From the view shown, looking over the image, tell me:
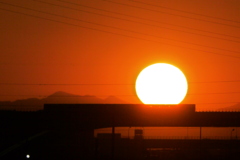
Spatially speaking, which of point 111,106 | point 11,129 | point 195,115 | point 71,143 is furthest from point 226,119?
point 11,129

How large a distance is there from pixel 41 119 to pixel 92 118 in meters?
5.05

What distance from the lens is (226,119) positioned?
3719 cm

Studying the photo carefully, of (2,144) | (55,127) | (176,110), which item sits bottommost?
(2,144)

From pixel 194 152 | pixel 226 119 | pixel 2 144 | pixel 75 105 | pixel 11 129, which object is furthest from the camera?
pixel 194 152

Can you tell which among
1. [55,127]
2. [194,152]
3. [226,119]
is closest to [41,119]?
[55,127]

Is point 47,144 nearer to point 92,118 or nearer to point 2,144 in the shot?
point 2,144

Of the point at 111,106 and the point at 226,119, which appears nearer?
the point at 226,119

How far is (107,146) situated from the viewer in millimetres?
52688

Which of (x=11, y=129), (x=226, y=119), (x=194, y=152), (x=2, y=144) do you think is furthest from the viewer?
(x=194, y=152)

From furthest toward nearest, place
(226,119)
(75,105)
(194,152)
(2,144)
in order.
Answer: (194,152) → (75,105) → (226,119) → (2,144)

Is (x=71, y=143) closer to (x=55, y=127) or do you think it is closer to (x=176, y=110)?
(x=55, y=127)

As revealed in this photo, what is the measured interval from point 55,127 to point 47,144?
4417 mm

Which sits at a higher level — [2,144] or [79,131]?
[79,131]

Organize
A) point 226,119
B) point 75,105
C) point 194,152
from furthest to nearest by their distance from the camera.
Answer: point 194,152, point 75,105, point 226,119
